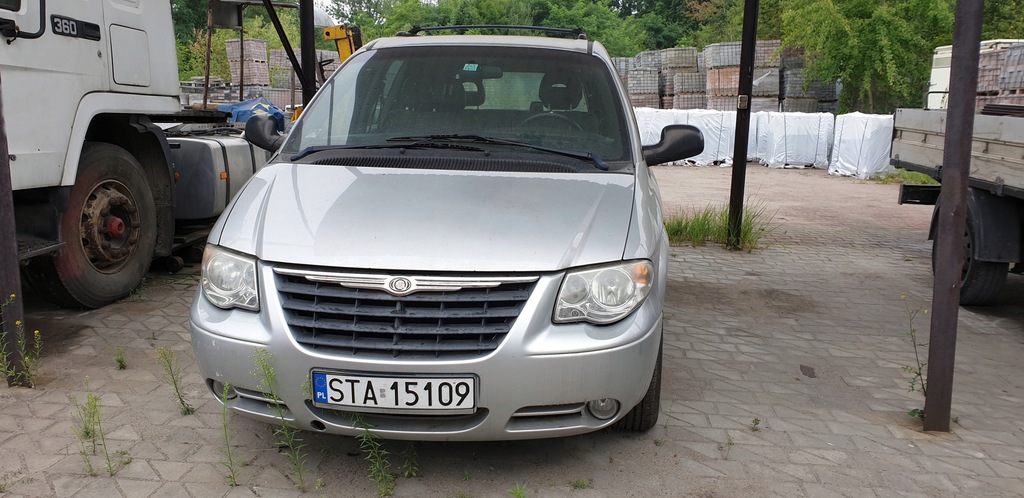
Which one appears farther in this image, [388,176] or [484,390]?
[388,176]

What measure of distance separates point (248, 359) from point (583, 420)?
4.04 ft

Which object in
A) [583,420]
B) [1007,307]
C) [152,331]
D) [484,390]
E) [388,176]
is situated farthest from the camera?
[1007,307]

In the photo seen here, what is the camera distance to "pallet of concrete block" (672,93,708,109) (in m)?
27.7

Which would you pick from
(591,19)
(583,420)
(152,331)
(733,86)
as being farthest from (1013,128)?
(591,19)

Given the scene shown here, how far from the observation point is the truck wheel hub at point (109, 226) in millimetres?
5438

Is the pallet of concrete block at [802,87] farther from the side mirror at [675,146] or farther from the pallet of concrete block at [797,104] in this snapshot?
the side mirror at [675,146]

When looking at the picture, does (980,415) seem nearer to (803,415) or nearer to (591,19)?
(803,415)

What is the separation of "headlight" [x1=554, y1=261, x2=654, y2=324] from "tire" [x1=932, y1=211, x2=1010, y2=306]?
433 centimetres

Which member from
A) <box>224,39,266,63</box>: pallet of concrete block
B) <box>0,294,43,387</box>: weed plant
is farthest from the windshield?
<box>224,39,266,63</box>: pallet of concrete block

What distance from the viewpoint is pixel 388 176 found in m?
3.54

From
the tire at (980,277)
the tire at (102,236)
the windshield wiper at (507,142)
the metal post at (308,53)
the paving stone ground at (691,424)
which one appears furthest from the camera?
the metal post at (308,53)

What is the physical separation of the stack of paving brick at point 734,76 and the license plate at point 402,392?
80.0 ft

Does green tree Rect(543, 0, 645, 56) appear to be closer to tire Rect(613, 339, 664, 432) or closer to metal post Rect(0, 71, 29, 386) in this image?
metal post Rect(0, 71, 29, 386)

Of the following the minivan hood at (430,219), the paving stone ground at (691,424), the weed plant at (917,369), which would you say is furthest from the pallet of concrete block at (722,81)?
the minivan hood at (430,219)
